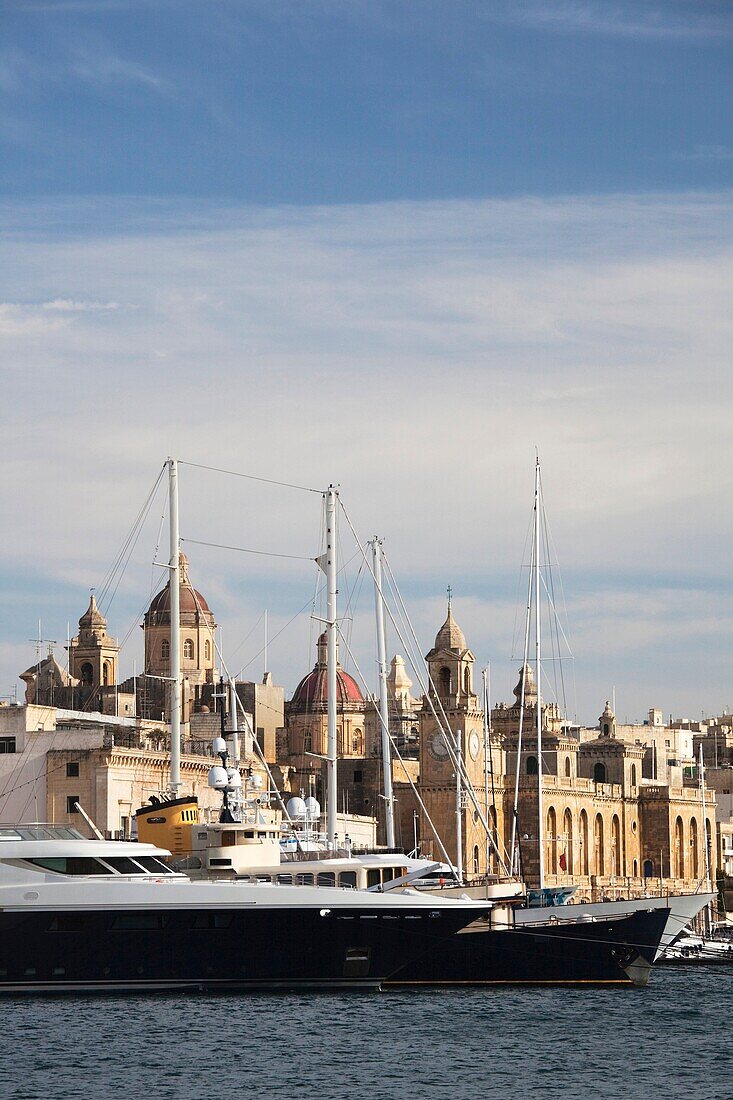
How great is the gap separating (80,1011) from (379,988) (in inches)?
282

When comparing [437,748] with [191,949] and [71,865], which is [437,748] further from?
[71,865]

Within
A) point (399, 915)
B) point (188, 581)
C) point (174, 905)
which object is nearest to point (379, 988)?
point (399, 915)

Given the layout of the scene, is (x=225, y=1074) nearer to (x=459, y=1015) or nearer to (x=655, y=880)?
(x=459, y=1015)

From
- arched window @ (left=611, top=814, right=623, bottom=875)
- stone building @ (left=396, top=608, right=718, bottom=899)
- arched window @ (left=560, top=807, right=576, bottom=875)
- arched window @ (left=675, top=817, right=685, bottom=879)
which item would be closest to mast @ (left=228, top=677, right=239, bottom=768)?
stone building @ (left=396, top=608, right=718, bottom=899)

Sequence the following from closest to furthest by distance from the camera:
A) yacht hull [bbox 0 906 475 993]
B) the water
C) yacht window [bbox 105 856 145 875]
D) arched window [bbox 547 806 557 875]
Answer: the water, yacht hull [bbox 0 906 475 993], yacht window [bbox 105 856 145 875], arched window [bbox 547 806 557 875]

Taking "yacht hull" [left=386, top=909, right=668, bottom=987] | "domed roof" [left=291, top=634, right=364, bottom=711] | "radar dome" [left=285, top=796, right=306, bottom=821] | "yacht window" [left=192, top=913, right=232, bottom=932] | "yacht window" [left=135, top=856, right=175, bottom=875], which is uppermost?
"domed roof" [left=291, top=634, right=364, bottom=711]

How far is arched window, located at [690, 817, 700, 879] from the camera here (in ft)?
438

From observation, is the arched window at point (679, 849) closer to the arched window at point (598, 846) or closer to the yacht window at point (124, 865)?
the arched window at point (598, 846)

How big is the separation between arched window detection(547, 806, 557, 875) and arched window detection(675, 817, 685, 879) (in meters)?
16.7

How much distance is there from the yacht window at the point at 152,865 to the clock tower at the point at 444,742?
63.1 m

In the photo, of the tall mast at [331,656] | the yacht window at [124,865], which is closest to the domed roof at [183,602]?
the tall mast at [331,656]

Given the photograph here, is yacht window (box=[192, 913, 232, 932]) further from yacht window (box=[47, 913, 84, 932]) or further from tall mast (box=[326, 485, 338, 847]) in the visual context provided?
tall mast (box=[326, 485, 338, 847])

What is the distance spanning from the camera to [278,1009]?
139 feet

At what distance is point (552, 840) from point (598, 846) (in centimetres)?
980
